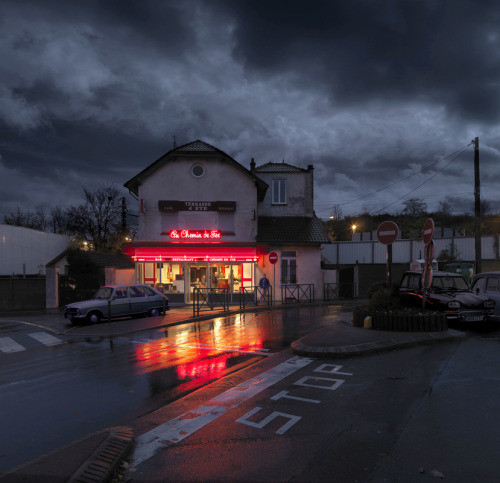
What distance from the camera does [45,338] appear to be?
1212 centimetres

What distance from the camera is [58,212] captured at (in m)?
61.2

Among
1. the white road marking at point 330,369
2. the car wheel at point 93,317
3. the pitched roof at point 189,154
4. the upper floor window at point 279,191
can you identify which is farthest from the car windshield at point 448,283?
Result: the upper floor window at point 279,191

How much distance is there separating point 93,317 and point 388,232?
10978 millimetres

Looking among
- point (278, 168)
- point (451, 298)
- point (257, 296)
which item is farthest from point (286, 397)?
point (278, 168)

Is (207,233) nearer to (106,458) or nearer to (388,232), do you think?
(388,232)

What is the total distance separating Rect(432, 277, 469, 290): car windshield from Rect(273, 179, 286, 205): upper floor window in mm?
14287

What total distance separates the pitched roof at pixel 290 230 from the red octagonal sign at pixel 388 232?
1206 cm

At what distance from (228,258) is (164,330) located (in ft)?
30.5

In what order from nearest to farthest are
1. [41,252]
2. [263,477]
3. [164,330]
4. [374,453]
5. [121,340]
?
[263,477] < [374,453] < [121,340] < [164,330] < [41,252]

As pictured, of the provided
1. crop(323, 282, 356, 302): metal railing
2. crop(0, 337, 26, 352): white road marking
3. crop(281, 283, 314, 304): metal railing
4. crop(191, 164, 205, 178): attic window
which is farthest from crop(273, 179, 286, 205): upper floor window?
crop(0, 337, 26, 352): white road marking

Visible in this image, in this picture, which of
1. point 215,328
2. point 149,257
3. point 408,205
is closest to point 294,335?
point 215,328

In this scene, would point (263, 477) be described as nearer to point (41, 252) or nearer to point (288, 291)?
point (288, 291)

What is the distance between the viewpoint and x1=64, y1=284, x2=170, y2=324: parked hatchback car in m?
14.4

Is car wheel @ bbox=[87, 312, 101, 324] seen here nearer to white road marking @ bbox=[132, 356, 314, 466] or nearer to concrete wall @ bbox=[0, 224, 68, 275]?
white road marking @ bbox=[132, 356, 314, 466]
